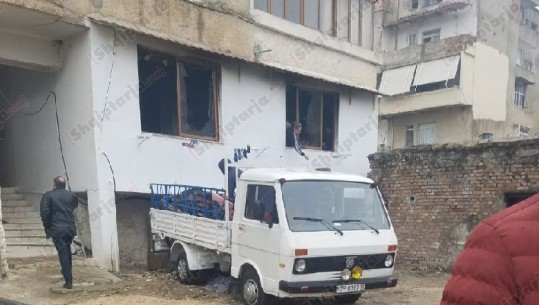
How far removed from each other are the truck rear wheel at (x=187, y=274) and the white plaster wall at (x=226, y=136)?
2018 mm

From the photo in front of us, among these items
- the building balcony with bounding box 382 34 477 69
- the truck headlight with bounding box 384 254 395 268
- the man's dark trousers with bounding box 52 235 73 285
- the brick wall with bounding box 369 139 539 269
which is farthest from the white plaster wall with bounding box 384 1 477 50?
the man's dark trousers with bounding box 52 235 73 285

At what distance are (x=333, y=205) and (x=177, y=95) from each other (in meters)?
5.29

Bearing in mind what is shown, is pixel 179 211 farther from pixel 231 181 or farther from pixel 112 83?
pixel 112 83

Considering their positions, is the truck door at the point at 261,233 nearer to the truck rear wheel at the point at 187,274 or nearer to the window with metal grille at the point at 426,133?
the truck rear wheel at the point at 187,274

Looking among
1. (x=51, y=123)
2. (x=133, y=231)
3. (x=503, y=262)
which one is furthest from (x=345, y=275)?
(x=51, y=123)

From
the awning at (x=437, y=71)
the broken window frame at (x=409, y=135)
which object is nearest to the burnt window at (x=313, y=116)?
the awning at (x=437, y=71)

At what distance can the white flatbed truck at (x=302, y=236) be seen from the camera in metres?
6.16

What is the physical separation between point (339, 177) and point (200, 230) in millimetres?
2545

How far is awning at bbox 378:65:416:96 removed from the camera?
25828 millimetres

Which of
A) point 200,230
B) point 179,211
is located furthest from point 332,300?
point 179,211

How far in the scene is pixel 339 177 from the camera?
704 cm

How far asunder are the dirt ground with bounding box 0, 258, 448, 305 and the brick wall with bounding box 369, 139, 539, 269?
1.77 m

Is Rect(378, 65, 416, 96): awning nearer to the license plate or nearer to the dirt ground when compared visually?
the dirt ground

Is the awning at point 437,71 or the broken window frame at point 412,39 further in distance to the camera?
the broken window frame at point 412,39
